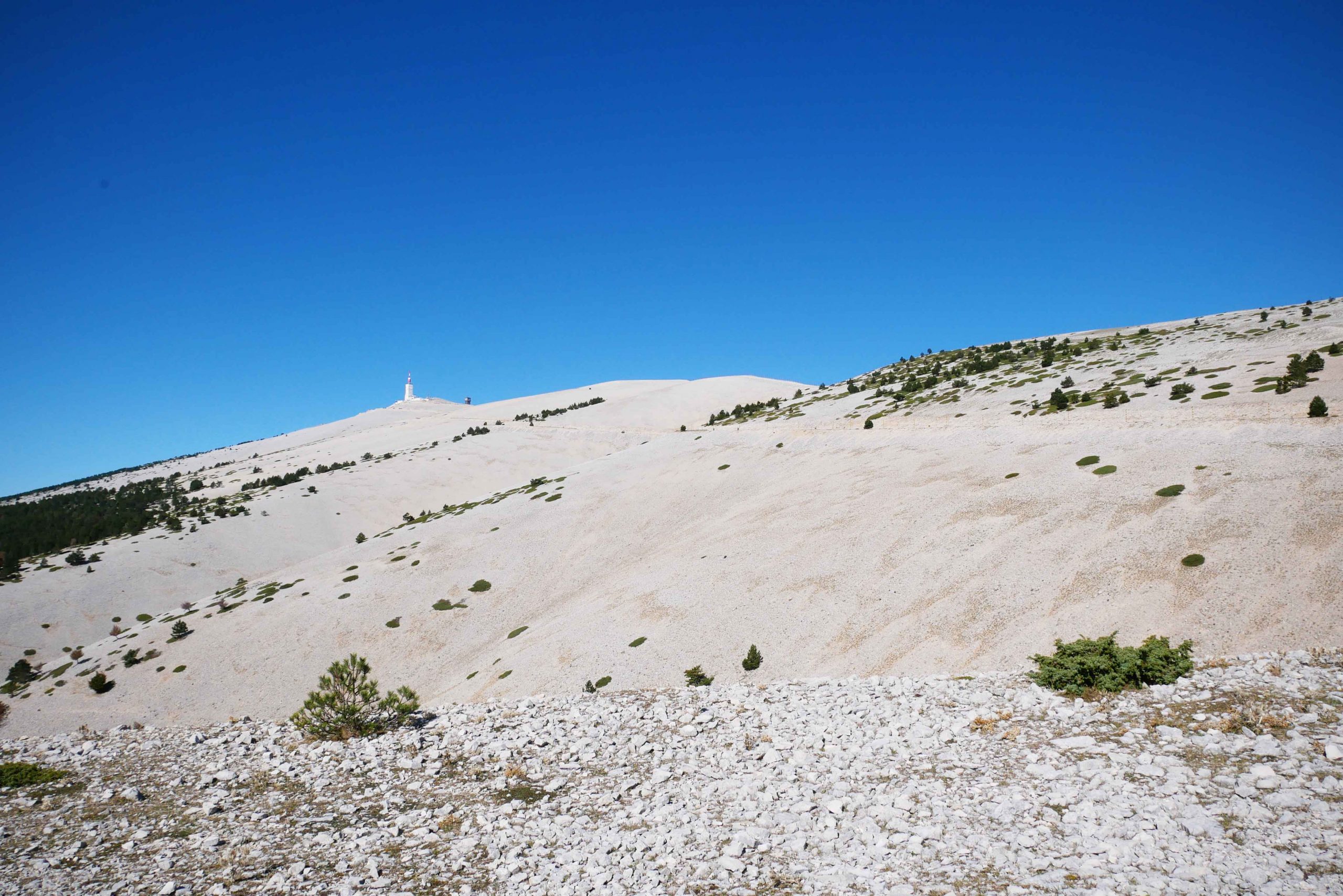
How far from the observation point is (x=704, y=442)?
66.8 m

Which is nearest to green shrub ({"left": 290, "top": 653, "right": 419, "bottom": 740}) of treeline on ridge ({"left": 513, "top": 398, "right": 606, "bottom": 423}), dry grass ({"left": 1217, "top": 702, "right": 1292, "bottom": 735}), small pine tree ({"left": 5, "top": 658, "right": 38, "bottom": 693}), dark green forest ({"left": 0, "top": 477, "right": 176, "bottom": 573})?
dry grass ({"left": 1217, "top": 702, "right": 1292, "bottom": 735})

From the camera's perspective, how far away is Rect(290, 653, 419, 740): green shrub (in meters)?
19.3

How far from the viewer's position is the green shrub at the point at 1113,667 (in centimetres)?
1547

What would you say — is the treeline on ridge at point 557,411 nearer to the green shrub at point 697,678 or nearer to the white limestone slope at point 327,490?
the white limestone slope at point 327,490

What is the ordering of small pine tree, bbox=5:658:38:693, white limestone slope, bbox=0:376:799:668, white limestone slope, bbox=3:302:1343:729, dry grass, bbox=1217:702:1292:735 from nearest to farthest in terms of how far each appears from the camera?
dry grass, bbox=1217:702:1292:735, white limestone slope, bbox=3:302:1343:729, small pine tree, bbox=5:658:38:693, white limestone slope, bbox=0:376:799:668

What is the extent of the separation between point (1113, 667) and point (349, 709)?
2082 centimetres

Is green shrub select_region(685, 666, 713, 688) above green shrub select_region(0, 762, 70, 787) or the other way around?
the other way around

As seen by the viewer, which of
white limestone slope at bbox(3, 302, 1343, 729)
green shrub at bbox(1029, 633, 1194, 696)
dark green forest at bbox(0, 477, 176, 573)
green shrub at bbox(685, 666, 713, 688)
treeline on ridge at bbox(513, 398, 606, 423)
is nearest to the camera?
green shrub at bbox(1029, 633, 1194, 696)

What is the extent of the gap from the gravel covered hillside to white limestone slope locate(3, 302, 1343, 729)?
8.18 m

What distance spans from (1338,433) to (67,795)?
48870 mm

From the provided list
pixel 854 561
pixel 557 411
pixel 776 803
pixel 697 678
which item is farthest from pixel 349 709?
pixel 557 411

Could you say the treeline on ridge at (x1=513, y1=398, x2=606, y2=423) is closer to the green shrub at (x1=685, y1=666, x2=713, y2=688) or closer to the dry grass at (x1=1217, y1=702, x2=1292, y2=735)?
the green shrub at (x1=685, y1=666, x2=713, y2=688)

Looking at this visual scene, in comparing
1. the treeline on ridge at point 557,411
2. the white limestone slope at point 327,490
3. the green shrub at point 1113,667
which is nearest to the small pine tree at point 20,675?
the white limestone slope at point 327,490

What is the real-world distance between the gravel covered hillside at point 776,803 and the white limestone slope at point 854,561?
8180 millimetres
